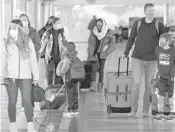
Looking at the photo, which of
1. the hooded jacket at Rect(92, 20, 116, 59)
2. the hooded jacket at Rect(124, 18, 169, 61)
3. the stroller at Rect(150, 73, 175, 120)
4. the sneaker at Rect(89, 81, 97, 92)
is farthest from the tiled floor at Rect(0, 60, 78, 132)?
the hooded jacket at Rect(92, 20, 116, 59)

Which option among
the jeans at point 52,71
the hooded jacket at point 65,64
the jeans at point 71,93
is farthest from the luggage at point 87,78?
the hooded jacket at point 65,64

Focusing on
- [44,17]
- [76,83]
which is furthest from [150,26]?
[44,17]

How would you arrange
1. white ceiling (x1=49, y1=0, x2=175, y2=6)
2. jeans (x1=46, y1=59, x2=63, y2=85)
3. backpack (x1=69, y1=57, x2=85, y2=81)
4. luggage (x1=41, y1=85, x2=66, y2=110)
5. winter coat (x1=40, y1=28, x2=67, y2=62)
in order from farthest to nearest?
1. white ceiling (x1=49, y1=0, x2=175, y2=6)
2. jeans (x1=46, y1=59, x2=63, y2=85)
3. winter coat (x1=40, y1=28, x2=67, y2=62)
4. luggage (x1=41, y1=85, x2=66, y2=110)
5. backpack (x1=69, y1=57, x2=85, y2=81)

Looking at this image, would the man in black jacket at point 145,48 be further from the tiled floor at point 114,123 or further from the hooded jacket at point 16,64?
the hooded jacket at point 16,64

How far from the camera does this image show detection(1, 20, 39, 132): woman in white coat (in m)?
8.12

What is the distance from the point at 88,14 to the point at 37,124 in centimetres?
2944

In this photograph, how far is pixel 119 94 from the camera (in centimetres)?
1037

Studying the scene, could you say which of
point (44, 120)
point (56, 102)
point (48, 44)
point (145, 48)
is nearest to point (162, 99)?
point (145, 48)

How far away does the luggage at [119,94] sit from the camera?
10352 mm

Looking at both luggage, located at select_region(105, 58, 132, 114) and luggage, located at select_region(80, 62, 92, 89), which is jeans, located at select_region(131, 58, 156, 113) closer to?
luggage, located at select_region(105, 58, 132, 114)

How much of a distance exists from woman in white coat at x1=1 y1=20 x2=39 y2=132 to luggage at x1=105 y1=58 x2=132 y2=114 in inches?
99.6

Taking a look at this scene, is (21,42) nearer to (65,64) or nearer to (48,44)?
(65,64)

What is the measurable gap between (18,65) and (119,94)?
9.09 ft

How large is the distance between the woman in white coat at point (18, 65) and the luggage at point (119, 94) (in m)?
2.53
